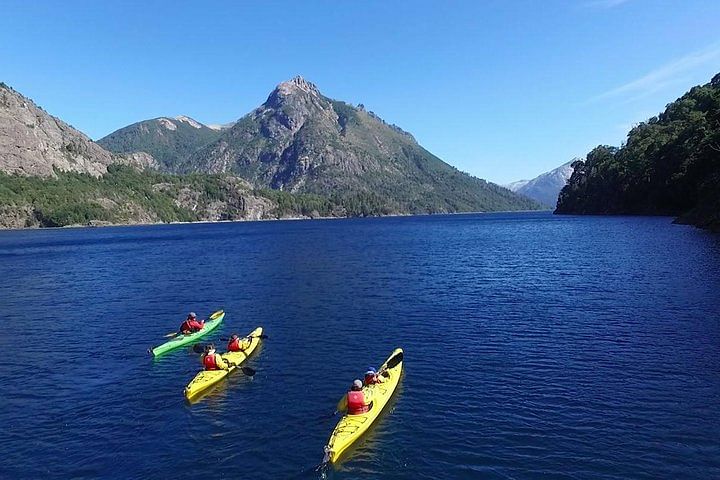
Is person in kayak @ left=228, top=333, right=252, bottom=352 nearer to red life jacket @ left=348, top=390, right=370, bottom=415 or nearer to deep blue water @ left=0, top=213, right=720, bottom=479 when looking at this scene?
deep blue water @ left=0, top=213, right=720, bottom=479

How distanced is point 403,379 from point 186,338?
21423 millimetres

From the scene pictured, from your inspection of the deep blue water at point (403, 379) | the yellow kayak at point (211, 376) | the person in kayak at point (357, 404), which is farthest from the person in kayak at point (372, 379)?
the yellow kayak at point (211, 376)

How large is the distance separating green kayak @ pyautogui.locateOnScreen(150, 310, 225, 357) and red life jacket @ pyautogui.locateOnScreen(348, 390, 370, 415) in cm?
2143

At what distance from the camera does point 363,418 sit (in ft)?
88.1

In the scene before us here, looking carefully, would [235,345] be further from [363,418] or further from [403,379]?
[363,418]

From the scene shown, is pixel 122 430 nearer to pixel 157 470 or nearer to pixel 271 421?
pixel 157 470

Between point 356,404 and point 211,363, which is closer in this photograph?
point 356,404

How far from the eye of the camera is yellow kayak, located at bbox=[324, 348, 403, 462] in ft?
79.2

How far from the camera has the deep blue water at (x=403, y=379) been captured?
23969mm

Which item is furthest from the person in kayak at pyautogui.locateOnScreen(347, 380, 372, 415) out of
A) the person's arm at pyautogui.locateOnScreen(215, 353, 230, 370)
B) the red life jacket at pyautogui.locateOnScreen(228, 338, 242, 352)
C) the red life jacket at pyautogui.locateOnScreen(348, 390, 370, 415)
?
the red life jacket at pyautogui.locateOnScreen(228, 338, 242, 352)

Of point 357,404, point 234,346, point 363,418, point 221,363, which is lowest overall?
point 363,418

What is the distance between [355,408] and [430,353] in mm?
13381

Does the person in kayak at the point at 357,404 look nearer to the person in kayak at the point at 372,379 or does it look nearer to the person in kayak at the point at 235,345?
the person in kayak at the point at 372,379

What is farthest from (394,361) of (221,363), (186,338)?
(186,338)
